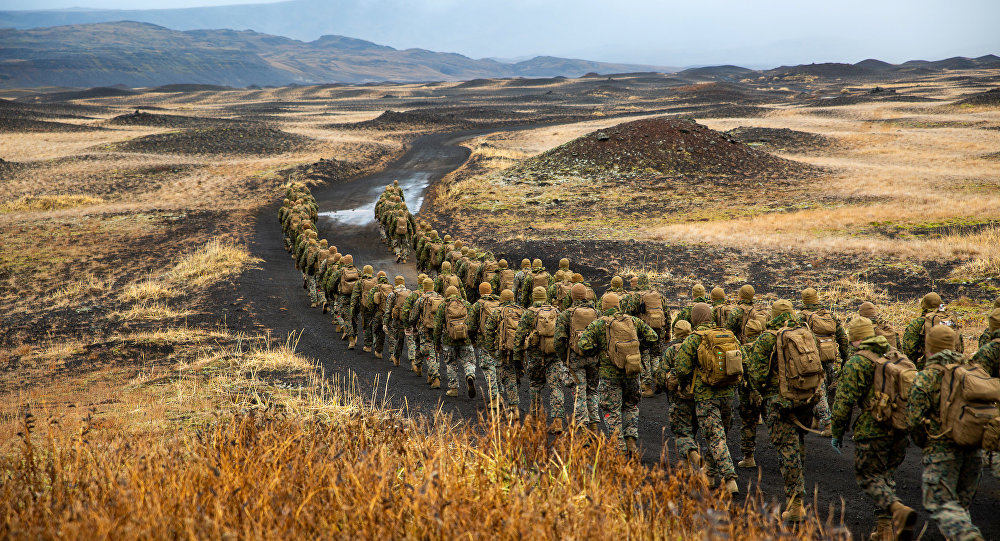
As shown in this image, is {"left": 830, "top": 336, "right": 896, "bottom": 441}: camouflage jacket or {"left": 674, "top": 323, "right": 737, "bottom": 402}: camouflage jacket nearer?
{"left": 830, "top": 336, "right": 896, "bottom": 441}: camouflage jacket

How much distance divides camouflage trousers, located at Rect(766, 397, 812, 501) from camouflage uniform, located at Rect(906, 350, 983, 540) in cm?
126

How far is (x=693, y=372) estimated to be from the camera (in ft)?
24.6

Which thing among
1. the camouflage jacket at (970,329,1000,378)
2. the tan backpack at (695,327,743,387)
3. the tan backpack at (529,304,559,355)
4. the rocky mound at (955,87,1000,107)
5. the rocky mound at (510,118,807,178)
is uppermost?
the rocky mound at (955,87,1000,107)

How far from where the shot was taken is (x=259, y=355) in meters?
11.7

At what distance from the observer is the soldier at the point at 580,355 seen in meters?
9.17

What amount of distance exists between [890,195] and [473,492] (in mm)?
30025

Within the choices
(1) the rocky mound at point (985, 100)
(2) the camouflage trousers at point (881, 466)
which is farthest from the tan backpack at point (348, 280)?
(1) the rocky mound at point (985, 100)

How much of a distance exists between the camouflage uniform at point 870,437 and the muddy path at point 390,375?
0.53 m

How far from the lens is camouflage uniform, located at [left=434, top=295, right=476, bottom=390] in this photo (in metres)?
11.0

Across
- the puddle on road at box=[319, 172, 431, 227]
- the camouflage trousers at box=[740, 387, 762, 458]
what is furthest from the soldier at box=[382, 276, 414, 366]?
the puddle on road at box=[319, 172, 431, 227]

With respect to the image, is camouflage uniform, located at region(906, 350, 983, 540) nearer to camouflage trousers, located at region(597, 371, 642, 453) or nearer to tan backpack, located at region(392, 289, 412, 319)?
camouflage trousers, located at region(597, 371, 642, 453)

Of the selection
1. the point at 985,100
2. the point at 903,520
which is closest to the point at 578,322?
the point at 903,520

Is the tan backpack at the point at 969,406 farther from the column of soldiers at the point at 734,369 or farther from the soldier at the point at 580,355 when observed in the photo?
the soldier at the point at 580,355

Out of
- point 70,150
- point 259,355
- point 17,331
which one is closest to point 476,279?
point 259,355
